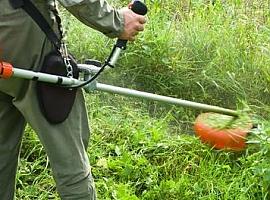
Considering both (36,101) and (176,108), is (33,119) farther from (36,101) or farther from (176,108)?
(176,108)

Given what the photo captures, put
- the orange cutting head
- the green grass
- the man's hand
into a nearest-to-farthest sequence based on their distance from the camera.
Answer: the orange cutting head
the man's hand
the green grass

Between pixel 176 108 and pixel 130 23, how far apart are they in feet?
6.01

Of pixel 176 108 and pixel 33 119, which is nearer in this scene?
pixel 33 119

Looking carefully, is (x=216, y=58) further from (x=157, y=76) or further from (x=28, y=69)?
(x=28, y=69)

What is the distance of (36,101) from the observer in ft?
8.78

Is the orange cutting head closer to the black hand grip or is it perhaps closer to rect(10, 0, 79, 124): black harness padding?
rect(10, 0, 79, 124): black harness padding

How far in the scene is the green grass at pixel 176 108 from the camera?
364 cm

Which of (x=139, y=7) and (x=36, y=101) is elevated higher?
(x=139, y=7)

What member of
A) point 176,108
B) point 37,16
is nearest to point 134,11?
point 37,16

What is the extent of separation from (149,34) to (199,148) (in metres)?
1.27

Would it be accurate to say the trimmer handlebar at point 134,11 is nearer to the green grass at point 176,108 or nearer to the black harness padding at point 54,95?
the black harness padding at point 54,95

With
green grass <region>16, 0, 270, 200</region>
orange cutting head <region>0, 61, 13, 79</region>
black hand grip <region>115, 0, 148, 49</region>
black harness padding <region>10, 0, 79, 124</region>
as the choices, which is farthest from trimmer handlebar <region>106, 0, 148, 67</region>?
green grass <region>16, 0, 270, 200</region>

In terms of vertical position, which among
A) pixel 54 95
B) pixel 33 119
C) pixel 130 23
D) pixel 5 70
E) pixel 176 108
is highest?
pixel 130 23

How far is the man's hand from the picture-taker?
2.63m
